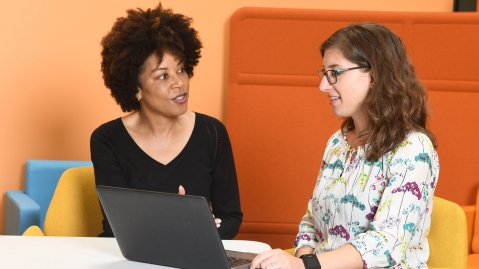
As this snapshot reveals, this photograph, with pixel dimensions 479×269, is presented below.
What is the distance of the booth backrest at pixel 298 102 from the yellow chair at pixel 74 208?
4.28ft

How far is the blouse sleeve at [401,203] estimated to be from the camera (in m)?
1.87

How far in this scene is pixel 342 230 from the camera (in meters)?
2.10

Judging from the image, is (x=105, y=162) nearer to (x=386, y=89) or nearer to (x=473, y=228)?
(x=386, y=89)

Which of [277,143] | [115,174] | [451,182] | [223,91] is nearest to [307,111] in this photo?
[277,143]

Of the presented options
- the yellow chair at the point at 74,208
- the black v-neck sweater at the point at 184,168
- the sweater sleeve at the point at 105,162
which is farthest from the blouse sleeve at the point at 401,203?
the yellow chair at the point at 74,208

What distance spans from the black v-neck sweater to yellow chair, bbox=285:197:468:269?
788mm

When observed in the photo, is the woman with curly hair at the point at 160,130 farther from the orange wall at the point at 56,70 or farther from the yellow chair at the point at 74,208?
the orange wall at the point at 56,70

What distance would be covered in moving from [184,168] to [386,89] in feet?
3.25

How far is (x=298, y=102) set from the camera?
3938 millimetres

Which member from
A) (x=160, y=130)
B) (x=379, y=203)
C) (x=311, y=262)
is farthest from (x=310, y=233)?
(x=160, y=130)

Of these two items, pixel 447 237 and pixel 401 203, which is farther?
pixel 447 237

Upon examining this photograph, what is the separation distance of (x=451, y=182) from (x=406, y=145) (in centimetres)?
210

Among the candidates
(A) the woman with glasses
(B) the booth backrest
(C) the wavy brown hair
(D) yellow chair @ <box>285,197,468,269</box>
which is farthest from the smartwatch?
(B) the booth backrest

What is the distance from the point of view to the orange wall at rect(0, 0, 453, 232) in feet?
12.0
